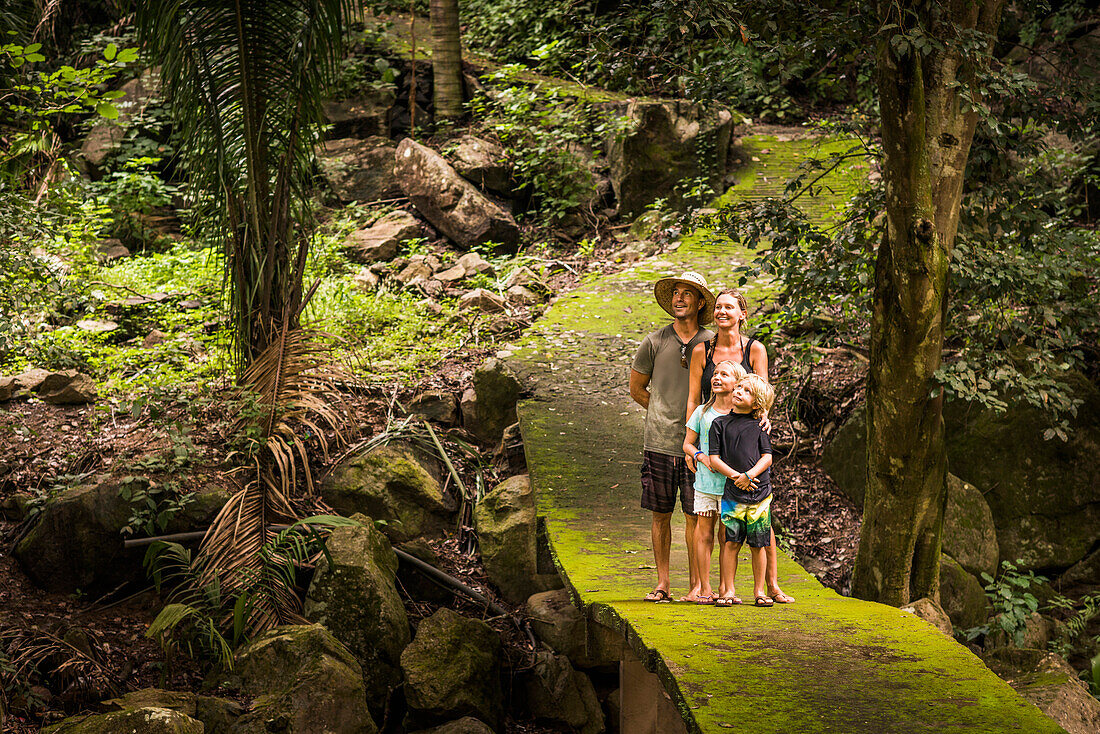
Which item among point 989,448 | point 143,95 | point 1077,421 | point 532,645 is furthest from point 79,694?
point 143,95

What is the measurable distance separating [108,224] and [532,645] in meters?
7.89

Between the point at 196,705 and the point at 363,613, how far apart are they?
123cm

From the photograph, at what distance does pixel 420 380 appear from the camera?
7852 mm

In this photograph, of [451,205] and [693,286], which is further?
[451,205]

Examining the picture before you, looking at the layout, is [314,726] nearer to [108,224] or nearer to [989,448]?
[989,448]

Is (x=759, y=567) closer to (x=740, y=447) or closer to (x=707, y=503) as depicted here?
(x=707, y=503)

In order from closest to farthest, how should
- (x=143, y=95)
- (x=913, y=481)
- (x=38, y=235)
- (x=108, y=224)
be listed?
(x=913, y=481), (x=38, y=235), (x=108, y=224), (x=143, y=95)

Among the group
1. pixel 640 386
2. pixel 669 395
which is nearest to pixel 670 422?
pixel 669 395

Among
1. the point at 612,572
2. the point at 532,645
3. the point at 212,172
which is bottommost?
the point at 532,645

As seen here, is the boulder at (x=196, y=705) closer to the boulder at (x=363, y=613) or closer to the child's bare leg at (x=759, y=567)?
the boulder at (x=363, y=613)

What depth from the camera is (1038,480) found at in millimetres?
Answer: 7230

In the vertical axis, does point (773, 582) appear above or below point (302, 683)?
above

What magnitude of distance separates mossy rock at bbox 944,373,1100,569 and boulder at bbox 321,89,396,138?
8.99 metres

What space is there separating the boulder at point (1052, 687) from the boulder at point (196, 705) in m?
3.97
